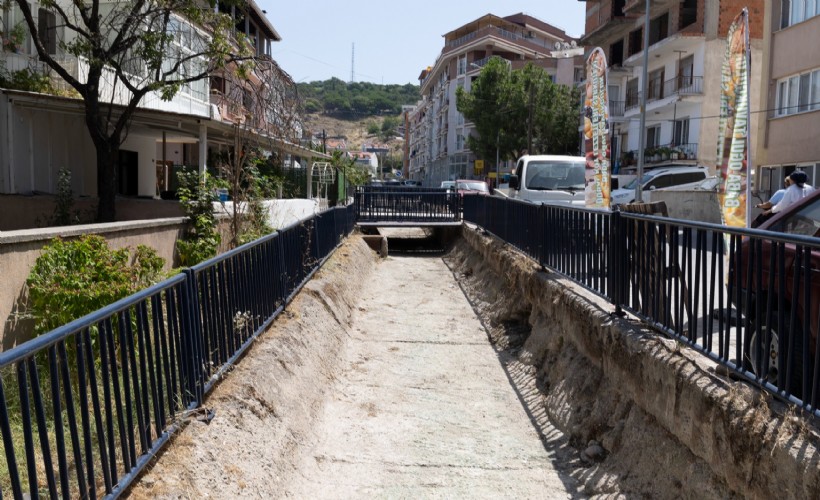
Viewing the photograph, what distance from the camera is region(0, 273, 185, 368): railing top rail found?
2.60m

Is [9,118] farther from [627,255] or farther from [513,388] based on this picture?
[627,255]

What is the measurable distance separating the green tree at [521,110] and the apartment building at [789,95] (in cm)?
2807

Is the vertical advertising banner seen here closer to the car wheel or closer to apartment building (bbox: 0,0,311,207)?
the car wheel

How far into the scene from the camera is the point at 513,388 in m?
8.05

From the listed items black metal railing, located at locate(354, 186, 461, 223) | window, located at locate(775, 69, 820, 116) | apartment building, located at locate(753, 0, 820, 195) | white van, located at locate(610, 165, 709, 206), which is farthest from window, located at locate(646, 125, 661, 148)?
black metal railing, located at locate(354, 186, 461, 223)

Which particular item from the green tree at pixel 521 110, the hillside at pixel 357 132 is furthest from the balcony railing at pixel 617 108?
the hillside at pixel 357 132

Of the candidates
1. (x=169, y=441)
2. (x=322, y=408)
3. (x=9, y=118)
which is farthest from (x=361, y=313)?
(x=9, y=118)

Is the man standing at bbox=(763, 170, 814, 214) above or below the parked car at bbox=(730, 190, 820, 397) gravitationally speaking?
above

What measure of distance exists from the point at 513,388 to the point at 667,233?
10.2 feet

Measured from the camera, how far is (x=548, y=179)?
56.1ft

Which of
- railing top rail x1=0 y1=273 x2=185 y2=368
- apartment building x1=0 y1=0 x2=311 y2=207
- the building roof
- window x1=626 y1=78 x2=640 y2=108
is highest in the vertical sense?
the building roof

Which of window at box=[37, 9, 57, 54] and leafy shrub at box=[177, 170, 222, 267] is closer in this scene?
leafy shrub at box=[177, 170, 222, 267]

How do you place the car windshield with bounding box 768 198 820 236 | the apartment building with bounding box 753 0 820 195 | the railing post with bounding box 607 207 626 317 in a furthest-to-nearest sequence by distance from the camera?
the apartment building with bounding box 753 0 820 195, the railing post with bounding box 607 207 626 317, the car windshield with bounding box 768 198 820 236

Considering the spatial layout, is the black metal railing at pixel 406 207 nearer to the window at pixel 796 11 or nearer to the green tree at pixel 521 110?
the window at pixel 796 11
